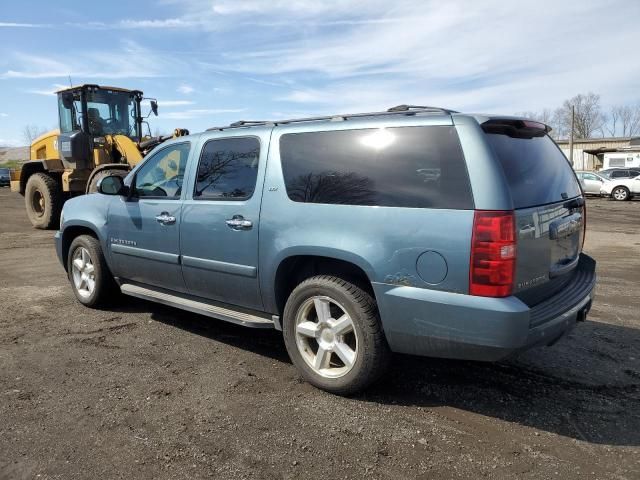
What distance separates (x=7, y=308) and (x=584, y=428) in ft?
18.5

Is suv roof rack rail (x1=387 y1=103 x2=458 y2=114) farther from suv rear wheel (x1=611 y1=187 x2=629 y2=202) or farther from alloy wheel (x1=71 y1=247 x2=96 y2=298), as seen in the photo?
suv rear wheel (x1=611 y1=187 x2=629 y2=202)

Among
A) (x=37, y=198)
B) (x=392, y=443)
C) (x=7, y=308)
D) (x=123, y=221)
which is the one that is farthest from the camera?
(x=37, y=198)

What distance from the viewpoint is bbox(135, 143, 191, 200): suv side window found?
4586 millimetres

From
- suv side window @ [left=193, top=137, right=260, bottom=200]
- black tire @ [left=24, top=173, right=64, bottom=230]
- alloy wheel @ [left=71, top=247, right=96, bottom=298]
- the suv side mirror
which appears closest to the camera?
suv side window @ [left=193, top=137, right=260, bottom=200]

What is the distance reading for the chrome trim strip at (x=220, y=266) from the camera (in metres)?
3.88

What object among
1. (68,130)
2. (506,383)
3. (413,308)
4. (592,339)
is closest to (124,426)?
(413,308)

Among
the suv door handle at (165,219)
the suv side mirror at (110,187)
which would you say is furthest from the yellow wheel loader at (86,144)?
the suv door handle at (165,219)

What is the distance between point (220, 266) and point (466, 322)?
201cm

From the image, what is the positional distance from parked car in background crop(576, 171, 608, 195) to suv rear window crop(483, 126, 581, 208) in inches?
989

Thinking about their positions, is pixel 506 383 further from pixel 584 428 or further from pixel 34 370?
pixel 34 370

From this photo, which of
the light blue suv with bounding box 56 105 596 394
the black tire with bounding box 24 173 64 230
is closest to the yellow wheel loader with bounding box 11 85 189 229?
the black tire with bounding box 24 173 64 230

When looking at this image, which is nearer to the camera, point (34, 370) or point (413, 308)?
point (413, 308)

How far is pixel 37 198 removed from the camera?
46.8ft

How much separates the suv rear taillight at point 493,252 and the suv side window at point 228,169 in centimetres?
178
